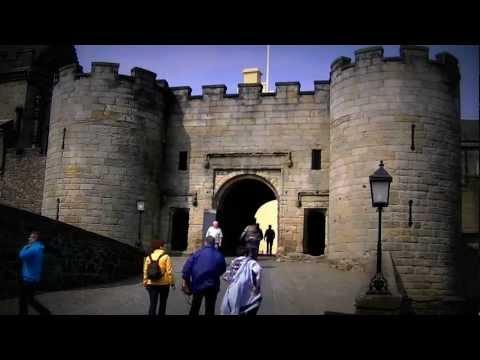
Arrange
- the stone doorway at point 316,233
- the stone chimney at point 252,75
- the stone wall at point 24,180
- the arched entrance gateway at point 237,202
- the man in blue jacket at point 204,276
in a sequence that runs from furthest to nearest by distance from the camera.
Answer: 1. the stone chimney at point 252,75
2. the stone wall at point 24,180
3. the stone doorway at point 316,233
4. the arched entrance gateway at point 237,202
5. the man in blue jacket at point 204,276

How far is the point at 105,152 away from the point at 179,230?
165 inches

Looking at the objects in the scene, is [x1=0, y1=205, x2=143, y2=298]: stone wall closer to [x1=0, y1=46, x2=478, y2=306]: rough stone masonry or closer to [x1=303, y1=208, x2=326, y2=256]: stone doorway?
[x1=0, y1=46, x2=478, y2=306]: rough stone masonry

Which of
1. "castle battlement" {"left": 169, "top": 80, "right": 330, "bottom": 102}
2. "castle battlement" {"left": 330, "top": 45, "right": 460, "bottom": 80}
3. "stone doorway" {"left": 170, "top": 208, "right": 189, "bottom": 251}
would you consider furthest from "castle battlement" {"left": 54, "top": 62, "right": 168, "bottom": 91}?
"castle battlement" {"left": 330, "top": 45, "right": 460, "bottom": 80}

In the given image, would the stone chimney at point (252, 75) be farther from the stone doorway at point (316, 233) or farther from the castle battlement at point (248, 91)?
the stone doorway at point (316, 233)

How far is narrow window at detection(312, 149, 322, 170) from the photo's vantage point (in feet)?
71.3

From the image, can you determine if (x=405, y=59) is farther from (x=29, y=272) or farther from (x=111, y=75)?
(x=29, y=272)

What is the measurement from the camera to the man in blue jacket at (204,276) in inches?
365

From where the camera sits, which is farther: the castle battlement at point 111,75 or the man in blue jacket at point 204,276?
the castle battlement at point 111,75

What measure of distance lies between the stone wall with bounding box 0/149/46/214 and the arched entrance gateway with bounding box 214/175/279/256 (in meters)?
7.17

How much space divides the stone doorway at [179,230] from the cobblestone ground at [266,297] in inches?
230

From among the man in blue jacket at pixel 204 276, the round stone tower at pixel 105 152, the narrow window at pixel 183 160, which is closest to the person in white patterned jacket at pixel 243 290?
the man in blue jacket at pixel 204 276
